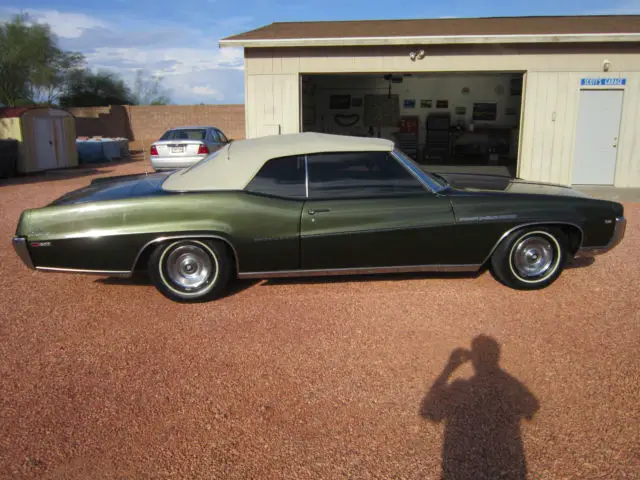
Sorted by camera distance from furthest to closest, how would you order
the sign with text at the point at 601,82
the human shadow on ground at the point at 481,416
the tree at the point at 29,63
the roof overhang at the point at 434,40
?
the tree at the point at 29,63 → the sign with text at the point at 601,82 → the roof overhang at the point at 434,40 → the human shadow on ground at the point at 481,416

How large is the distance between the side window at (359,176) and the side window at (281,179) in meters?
0.10

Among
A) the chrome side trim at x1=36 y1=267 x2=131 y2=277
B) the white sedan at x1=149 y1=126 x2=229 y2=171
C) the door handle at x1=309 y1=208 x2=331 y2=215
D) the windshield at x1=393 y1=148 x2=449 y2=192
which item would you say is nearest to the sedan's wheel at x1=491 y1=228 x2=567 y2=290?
the windshield at x1=393 y1=148 x2=449 y2=192

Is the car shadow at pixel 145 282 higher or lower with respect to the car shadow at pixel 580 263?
lower

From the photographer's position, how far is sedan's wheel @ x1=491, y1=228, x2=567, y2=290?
4832mm

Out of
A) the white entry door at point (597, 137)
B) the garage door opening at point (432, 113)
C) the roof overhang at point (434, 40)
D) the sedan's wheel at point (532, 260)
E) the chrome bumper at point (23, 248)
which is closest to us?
the chrome bumper at point (23, 248)

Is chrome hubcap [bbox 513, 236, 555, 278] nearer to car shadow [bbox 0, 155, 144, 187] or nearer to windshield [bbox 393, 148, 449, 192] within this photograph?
windshield [bbox 393, 148, 449, 192]

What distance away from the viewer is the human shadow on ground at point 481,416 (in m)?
2.54

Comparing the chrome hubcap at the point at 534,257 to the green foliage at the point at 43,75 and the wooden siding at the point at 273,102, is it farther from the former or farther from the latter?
the green foliage at the point at 43,75

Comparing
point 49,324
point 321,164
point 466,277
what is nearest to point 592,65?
point 466,277

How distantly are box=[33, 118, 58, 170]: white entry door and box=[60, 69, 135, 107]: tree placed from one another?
24478 mm

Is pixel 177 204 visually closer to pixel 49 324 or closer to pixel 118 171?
pixel 49 324

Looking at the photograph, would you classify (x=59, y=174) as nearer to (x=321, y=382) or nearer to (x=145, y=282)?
(x=145, y=282)

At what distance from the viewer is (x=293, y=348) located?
3.81 metres

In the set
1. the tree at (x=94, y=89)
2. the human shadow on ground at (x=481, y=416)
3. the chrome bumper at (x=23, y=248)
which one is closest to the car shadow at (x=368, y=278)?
the human shadow on ground at (x=481, y=416)
